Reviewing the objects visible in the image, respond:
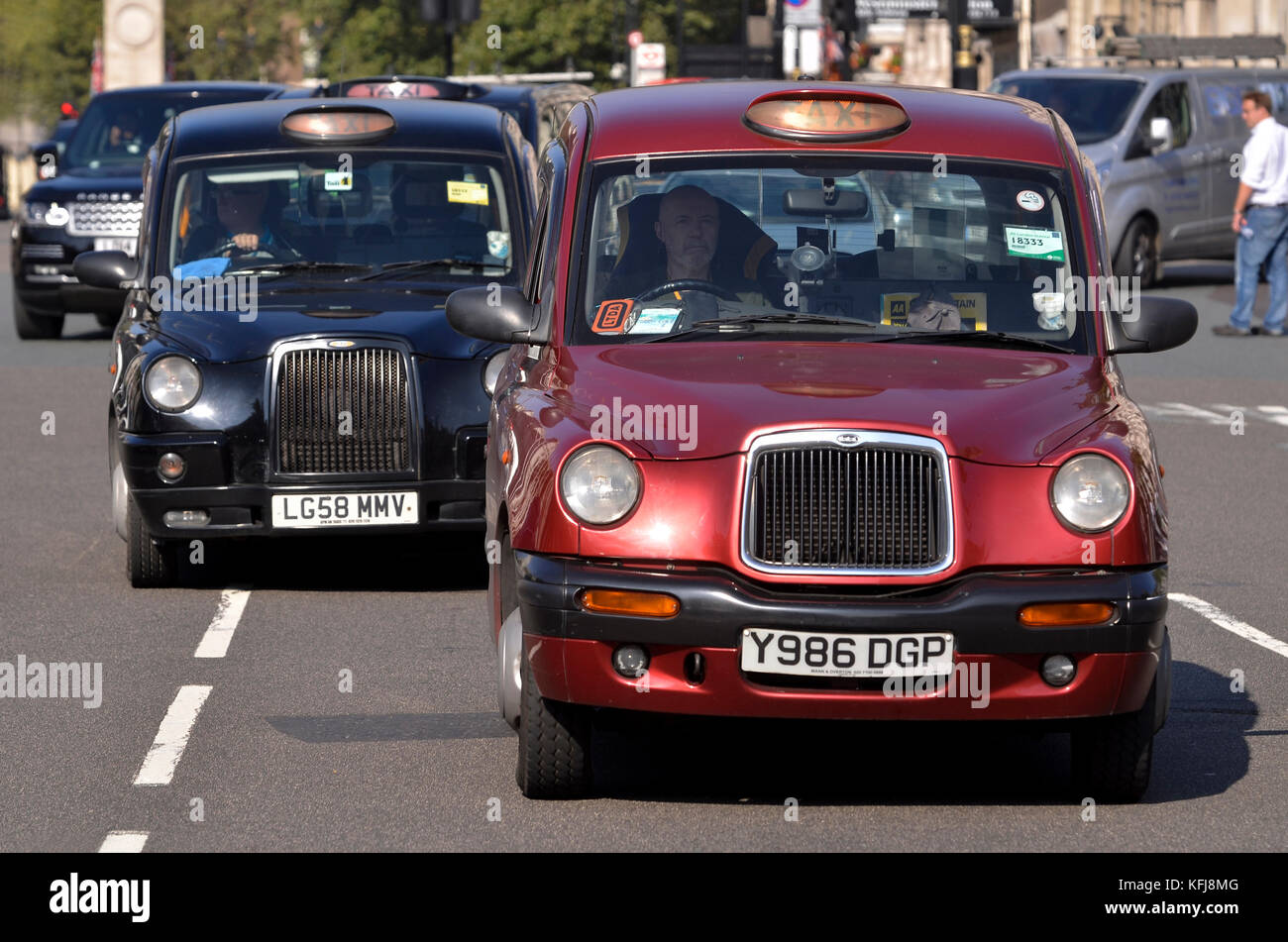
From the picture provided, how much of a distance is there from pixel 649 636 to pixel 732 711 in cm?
28

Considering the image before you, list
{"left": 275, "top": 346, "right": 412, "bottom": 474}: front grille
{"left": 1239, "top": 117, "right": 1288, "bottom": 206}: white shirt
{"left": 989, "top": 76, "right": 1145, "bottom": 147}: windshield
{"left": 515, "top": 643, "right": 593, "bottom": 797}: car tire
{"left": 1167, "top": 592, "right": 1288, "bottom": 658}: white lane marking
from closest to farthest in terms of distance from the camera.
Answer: {"left": 515, "top": 643, "right": 593, "bottom": 797}: car tire < {"left": 1167, "top": 592, "right": 1288, "bottom": 658}: white lane marking < {"left": 275, "top": 346, "right": 412, "bottom": 474}: front grille < {"left": 1239, "top": 117, "right": 1288, "bottom": 206}: white shirt < {"left": 989, "top": 76, "right": 1145, "bottom": 147}: windshield

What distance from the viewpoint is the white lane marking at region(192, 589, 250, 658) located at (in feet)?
28.6

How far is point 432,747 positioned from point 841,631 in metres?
1.66

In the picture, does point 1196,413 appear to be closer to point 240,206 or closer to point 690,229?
point 240,206

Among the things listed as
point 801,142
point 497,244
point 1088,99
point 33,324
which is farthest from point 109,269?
point 1088,99

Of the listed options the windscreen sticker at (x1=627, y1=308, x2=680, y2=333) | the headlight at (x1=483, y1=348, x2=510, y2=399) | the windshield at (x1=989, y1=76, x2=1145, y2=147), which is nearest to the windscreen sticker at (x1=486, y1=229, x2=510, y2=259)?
the headlight at (x1=483, y1=348, x2=510, y2=399)

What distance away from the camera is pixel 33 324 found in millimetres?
22641

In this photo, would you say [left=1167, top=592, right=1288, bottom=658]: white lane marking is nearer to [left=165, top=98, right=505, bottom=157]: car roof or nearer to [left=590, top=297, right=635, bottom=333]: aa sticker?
[left=590, top=297, right=635, bottom=333]: aa sticker

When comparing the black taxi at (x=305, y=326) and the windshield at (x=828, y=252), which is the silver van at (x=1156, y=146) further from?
the windshield at (x=828, y=252)

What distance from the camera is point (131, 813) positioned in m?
6.44

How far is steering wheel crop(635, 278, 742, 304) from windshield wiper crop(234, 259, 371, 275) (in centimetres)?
387

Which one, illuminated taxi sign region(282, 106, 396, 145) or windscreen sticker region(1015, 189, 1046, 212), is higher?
windscreen sticker region(1015, 189, 1046, 212)

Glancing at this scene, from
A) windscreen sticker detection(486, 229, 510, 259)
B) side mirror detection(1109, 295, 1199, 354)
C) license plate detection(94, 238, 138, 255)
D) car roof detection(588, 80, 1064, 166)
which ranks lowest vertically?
license plate detection(94, 238, 138, 255)

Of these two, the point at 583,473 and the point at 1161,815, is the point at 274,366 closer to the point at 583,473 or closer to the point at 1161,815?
the point at 583,473
